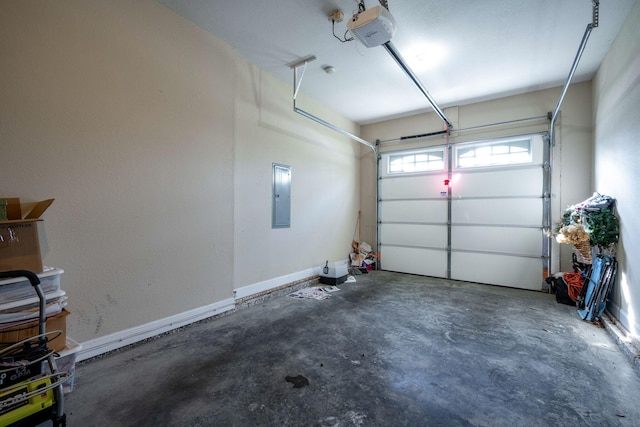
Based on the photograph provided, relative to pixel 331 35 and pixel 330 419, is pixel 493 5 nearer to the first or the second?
pixel 331 35

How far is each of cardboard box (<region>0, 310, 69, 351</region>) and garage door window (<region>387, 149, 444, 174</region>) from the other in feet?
17.8

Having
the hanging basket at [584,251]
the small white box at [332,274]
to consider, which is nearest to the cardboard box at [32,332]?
the small white box at [332,274]

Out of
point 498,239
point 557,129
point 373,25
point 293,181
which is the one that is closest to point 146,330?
point 293,181

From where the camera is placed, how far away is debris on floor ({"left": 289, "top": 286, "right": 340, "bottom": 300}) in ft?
13.1

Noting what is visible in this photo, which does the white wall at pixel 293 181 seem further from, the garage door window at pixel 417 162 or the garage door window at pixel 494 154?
the garage door window at pixel 494 154

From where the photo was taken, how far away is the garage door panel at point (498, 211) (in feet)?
14.6

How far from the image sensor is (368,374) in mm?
2037

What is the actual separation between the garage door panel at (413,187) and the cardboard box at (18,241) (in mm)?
5218

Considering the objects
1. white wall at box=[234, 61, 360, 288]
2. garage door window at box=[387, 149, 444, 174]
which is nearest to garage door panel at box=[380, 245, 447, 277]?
white wall at box=[234, 61, 360, 288]

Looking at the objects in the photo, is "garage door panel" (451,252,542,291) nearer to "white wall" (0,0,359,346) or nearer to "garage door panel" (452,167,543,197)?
"garage door panel" (452,167,543,197)

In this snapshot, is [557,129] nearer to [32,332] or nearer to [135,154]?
[135,154]

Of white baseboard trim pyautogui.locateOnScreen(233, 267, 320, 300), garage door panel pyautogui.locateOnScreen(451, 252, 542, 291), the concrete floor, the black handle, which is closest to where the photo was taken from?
the black handle

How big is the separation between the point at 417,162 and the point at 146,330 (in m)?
5.17

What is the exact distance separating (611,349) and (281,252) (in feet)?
Result: 12.1
